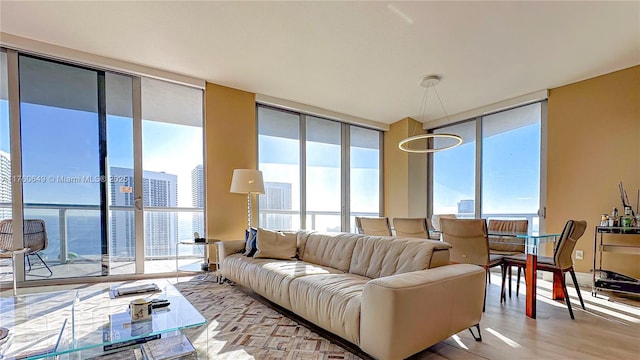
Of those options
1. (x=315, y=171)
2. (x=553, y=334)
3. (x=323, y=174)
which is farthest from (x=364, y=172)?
(x=553, y=334)

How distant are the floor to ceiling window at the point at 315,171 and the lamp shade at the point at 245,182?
2.61 ft

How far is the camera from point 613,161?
12.3ft

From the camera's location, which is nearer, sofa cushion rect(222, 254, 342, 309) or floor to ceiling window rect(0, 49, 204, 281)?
sofa cushion rect(222, 254, 342, 309)

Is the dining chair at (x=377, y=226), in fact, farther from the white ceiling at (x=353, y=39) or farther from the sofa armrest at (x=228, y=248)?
the white ceiling at (x=353, y=39)

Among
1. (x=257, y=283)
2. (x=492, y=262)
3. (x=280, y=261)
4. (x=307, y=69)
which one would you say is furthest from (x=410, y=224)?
(x=307, y=69)

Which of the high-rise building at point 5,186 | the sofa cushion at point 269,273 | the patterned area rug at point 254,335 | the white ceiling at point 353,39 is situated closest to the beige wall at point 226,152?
the white ceiling at point 353,39

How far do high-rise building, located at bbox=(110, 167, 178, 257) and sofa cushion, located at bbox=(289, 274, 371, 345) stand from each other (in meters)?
2.73

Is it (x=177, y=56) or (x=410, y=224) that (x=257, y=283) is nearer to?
(x=410, y=224)

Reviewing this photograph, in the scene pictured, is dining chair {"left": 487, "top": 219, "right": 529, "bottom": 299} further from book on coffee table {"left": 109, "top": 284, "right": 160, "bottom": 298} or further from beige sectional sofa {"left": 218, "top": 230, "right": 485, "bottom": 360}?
book on coffee table {"left": 109, "top": 284, "right": 160, "bottom": 298}

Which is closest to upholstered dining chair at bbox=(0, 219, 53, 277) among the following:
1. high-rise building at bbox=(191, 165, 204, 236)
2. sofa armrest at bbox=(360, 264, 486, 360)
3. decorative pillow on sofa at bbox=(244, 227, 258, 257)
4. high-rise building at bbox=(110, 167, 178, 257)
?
high-rise building at bbox=(110, 167, 178, 257)

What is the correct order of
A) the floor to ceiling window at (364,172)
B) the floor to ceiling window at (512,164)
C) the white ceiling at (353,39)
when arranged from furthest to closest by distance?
the floor to ceiling window at (364,172), the floor to ceiling window at (512,164), the white ceiling at (353,39)

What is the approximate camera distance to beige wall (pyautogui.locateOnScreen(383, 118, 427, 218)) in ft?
19.5

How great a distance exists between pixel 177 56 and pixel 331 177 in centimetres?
329

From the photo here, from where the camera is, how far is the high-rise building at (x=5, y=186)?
3.26m
